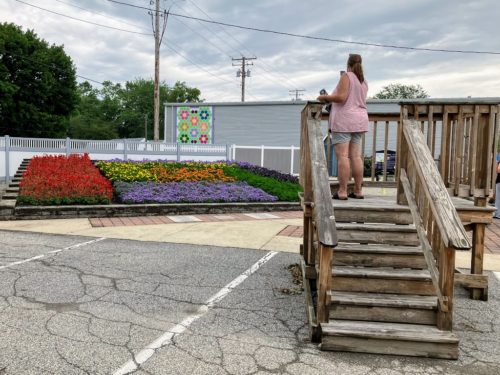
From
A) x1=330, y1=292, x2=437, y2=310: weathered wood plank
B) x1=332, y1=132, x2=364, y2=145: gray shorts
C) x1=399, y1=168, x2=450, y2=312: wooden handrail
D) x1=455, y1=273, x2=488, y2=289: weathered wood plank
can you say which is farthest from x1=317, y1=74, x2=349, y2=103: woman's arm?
x1=455, y1=273, x2=488, y2=289: weathered wood plank

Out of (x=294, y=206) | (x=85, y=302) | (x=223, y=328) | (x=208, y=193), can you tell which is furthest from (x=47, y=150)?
(x=223, y=328)

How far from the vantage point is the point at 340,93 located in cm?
462

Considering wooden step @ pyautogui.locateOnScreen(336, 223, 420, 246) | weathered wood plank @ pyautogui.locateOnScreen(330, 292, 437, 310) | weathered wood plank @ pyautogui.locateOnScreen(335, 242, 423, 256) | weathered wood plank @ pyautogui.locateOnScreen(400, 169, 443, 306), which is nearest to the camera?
weathered wood plank @ pyautogui.locateOnScreen(330, 292, 437, 310)

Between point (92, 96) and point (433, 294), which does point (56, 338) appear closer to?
point (433, 294)

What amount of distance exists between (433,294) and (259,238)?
161 inches

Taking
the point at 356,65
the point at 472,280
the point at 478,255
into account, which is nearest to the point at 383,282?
the point at 472,280

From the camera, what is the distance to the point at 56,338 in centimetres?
324

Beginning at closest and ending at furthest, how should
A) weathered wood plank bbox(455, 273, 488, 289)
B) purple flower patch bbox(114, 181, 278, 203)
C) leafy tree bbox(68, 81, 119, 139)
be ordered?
weathered wood plank bbox(455, 273, 488, 289) < purple flower patch bbox(114, 181, 278, 203) < leafy tree bbox(68, 81, 119, 139)

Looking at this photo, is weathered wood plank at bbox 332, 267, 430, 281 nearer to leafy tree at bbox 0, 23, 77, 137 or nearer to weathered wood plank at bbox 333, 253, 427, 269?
weathered wood plank at bbox 333, 253, 427, 269

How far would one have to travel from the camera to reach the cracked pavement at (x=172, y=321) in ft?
9.55

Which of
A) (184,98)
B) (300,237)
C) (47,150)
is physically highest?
(184,98)

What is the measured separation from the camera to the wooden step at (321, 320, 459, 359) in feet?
10.1

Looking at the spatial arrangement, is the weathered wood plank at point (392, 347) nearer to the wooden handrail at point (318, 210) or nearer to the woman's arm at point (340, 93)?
the wooden handrail at point (318, 210)

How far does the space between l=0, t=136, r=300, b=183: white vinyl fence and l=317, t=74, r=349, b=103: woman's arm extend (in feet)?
44.0
